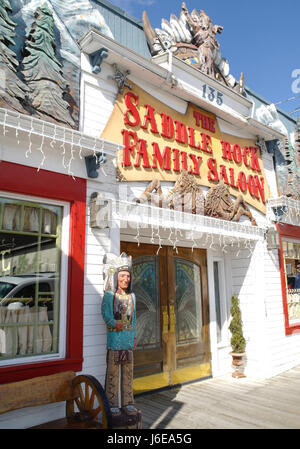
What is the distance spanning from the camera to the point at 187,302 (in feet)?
21.0

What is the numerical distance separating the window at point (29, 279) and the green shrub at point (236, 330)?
3601 millimetres

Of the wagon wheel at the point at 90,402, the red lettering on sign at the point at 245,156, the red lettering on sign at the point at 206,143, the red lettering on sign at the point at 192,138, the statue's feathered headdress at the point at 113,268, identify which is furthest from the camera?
the red lettering on sign at the point at 245,156

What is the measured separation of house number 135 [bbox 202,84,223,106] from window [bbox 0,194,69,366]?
3962 mm

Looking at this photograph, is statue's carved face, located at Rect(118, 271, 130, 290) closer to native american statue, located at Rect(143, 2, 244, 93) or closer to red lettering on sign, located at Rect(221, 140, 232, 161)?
red lettering on sign, located at Rect(221, 140, 232, 161)

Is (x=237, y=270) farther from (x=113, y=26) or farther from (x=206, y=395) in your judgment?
(x=113, y=26)

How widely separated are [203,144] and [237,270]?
2.66 metres

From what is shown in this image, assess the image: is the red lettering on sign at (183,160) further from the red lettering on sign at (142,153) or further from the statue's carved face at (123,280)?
the statue's carved face at (123,280)

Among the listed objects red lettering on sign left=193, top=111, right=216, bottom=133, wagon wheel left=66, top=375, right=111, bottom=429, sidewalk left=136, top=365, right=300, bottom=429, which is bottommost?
sidewalk left=136, top=365, right=300, bottom=429

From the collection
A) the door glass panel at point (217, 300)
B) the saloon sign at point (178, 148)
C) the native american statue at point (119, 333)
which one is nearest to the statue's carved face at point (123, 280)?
the native american statue at point (119, 333)

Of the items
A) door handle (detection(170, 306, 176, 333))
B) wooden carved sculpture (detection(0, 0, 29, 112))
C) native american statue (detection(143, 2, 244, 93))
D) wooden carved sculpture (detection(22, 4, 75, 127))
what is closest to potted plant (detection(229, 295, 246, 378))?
door handle (detection(170, 306, 176, 333))

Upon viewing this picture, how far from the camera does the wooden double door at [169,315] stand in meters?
5.57

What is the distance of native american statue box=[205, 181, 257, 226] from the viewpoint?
20.4ft

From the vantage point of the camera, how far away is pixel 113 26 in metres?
5.46
